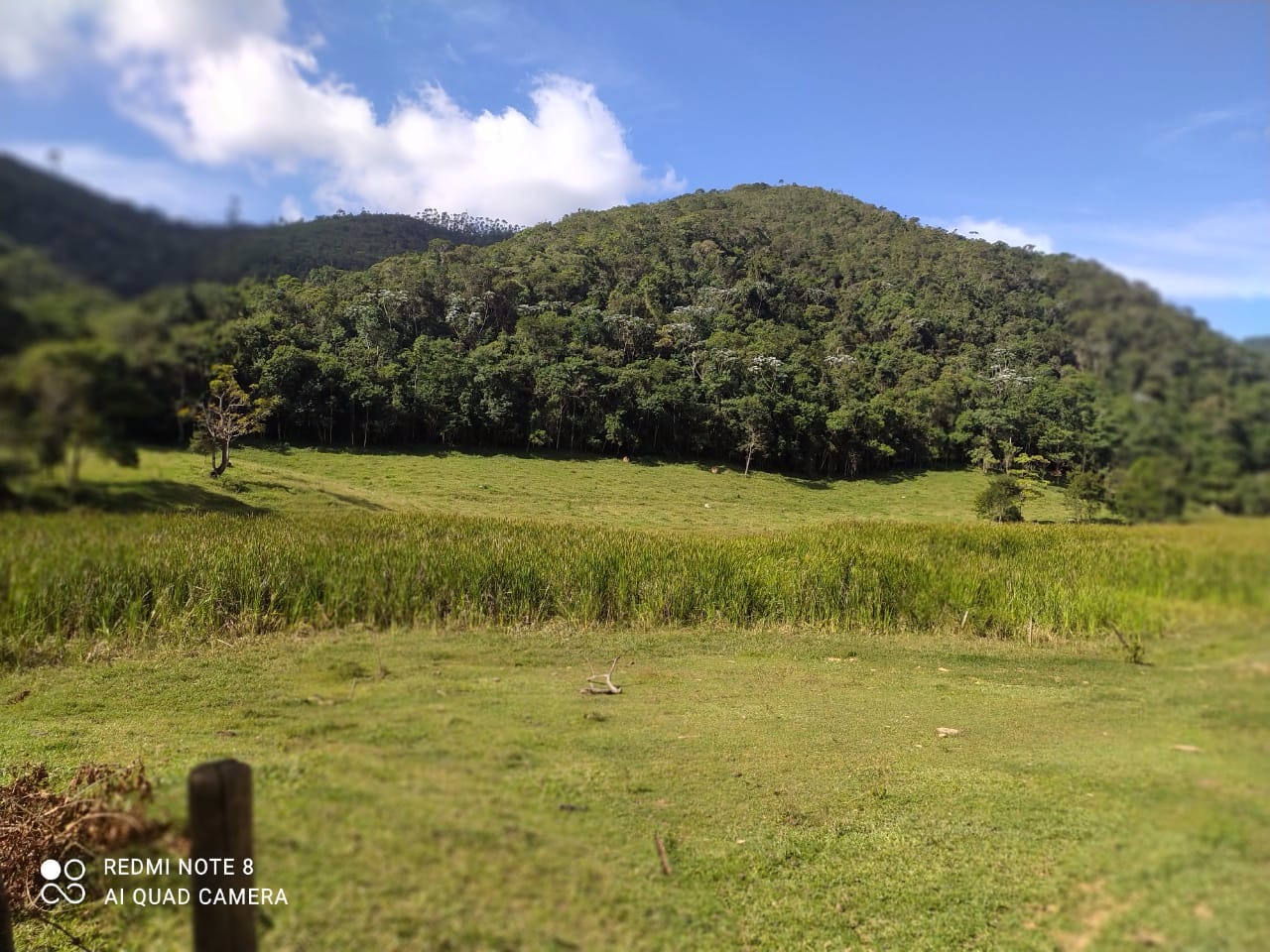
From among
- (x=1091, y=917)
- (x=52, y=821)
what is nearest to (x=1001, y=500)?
(x=1091, y=917)

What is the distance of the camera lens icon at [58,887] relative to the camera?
10.6ft

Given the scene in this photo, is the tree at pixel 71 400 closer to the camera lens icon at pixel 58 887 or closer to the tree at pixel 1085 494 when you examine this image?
the camera lens icon at pixel 58 887

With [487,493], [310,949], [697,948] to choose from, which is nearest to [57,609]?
[310,949]

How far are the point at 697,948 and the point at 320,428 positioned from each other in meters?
7.05

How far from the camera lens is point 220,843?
6.01 ft

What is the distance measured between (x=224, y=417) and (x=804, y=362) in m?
6.18

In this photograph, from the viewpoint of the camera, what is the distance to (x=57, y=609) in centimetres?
678

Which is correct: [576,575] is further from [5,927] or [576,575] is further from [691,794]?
[5,927]

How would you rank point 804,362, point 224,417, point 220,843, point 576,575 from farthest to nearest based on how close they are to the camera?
point 576,575 < point 804,362 < point 224,417 < point 220,843

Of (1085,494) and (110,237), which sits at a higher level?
(110,237)

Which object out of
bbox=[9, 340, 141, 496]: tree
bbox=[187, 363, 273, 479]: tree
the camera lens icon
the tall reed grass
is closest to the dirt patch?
the tall reed grass

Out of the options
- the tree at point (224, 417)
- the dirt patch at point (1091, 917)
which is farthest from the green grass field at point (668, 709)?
the tree at point (224, 417)

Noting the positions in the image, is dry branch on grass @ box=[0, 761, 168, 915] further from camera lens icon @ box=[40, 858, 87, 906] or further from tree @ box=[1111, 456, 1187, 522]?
tree @ box=[1111, 456, 1187, 522]

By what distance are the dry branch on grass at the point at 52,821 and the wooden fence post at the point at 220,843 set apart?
1207 mm
